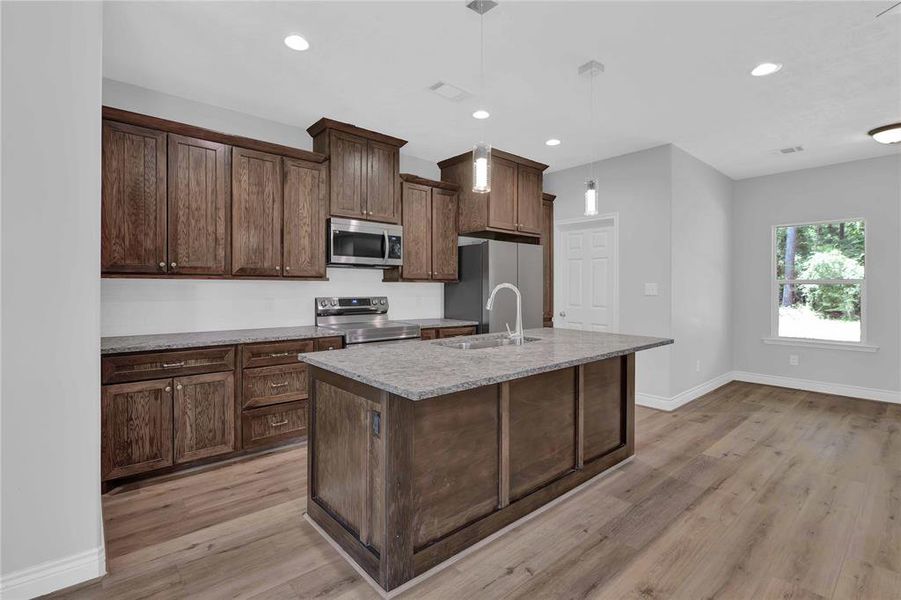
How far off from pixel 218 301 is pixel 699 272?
5.03 metres

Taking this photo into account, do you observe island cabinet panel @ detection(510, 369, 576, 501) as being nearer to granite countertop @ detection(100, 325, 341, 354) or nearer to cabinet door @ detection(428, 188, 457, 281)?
granite countertop @ detection(100, 325, 341, 354)

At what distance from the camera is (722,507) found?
253cm

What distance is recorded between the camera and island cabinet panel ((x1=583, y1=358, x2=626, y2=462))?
2832 millimetres

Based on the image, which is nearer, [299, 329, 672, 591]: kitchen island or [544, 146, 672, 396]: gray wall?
[299, 329, 672, 591]: kitchen island

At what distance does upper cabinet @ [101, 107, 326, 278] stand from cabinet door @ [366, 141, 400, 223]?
0.93ft

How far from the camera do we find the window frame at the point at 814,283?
497 centimetres

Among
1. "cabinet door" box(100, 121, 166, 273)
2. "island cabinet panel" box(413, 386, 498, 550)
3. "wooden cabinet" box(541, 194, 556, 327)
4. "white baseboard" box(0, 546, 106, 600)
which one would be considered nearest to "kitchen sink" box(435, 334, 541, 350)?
"island cabinet panel" box(413, 386, 498, 550)

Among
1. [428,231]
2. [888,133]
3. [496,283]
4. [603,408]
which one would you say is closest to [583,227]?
[496,283]

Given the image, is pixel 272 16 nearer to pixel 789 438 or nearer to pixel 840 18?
pixel 840 18

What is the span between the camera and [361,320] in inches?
170

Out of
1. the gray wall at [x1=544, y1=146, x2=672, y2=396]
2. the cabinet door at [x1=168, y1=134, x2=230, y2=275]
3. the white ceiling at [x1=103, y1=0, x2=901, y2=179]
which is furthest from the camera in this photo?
the gray wall at [x1=544, y1=146, x2=672, y2=396]

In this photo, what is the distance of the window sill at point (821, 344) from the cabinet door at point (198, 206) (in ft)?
21.2

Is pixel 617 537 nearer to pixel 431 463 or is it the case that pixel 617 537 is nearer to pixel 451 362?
pixel 431 463

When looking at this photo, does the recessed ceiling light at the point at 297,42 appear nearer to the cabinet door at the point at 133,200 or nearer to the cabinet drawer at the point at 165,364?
the cabinet door at the point at 133,200
